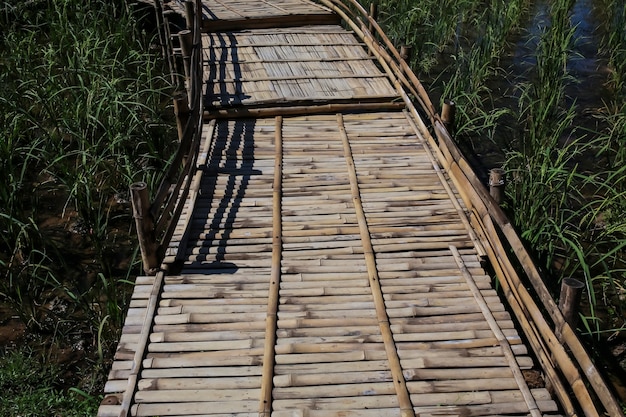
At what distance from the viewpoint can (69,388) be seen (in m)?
3.77

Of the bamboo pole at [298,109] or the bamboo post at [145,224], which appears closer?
the bamboo post at [145,224]

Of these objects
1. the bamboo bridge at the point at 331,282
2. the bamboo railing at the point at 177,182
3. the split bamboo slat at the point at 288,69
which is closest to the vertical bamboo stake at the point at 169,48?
the split bamboo slat at the point at 288,69

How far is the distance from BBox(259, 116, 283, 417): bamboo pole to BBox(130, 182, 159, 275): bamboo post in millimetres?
733

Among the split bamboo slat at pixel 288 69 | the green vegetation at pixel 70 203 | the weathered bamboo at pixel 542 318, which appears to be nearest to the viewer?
the weathered bamboo at pixel 542 318

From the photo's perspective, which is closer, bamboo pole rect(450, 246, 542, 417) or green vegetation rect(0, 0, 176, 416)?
bamboo pole rect(450, 246, 542, 417)

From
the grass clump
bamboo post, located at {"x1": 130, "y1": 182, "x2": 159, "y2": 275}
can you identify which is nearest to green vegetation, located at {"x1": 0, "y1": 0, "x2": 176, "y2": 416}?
the grass clump

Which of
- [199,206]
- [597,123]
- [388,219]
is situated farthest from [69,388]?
[597,123]

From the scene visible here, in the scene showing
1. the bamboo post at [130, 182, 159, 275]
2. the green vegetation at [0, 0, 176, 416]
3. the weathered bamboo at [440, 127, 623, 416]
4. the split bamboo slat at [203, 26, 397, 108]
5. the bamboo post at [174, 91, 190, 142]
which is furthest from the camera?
the split bamboo slat at [203, 26, 397, 108]

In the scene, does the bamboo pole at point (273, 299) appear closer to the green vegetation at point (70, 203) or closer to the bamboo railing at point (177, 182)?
the bamboo railing at point (177, 182)

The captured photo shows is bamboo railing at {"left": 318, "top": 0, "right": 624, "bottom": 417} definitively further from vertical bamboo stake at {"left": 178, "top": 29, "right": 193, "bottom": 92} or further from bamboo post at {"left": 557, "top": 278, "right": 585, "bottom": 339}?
vertical bamboo stake at {"left": 178, "top": 29, "right": 193, "bottom": 92}

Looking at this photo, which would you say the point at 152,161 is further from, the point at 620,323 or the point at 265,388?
the point at 620,323

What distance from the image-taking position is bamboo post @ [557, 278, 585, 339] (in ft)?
8.41

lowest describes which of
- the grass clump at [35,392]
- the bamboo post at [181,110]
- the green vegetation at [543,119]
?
the grass clump at [35,392]

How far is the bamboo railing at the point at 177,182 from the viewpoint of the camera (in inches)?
134
